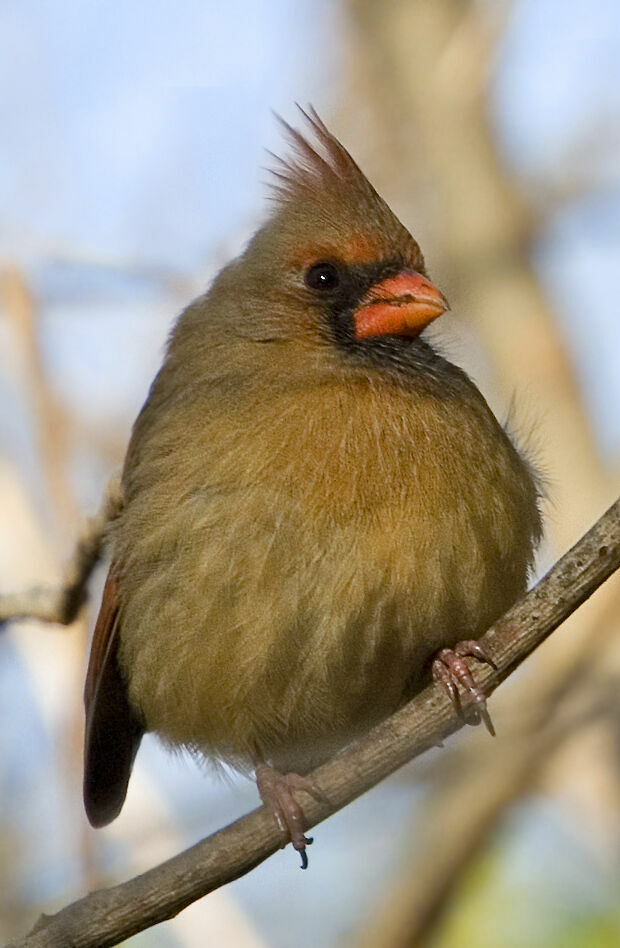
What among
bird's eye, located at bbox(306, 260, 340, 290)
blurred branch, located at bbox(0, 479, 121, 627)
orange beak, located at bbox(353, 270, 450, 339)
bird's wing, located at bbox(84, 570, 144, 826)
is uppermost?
orange beak, located at bbox(353, 270, 450, 339)

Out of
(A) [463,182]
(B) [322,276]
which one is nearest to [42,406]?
(B) [322,276]

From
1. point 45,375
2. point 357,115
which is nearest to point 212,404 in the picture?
point 45,375

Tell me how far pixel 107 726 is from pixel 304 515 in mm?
1257

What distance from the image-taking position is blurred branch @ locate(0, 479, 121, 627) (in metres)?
4.32

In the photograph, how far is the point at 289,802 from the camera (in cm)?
400

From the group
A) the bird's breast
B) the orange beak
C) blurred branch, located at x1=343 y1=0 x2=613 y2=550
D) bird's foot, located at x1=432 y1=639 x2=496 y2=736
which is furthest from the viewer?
blurred branch, located at x1=343 y1=0 x2=613 y2=550

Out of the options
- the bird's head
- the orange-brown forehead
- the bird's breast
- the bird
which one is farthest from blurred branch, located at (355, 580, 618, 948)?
the orange-brown forehead

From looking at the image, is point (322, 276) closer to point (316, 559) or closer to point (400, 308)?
point (400, 308)

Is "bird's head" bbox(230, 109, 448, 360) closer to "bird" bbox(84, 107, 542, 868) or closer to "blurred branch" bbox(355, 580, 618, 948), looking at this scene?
"bird" bbox(84, 107, 542, 868)

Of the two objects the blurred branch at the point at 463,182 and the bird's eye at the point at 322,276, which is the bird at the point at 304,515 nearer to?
the bird's eye at the point at 322,276

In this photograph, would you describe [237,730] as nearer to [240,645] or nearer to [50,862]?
[240,645]

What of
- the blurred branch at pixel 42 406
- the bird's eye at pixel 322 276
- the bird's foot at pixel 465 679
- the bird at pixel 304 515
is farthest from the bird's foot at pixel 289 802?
the blurred branch at pixel 42 406

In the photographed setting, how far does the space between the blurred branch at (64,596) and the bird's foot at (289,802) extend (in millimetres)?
709

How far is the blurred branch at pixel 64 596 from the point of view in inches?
170
